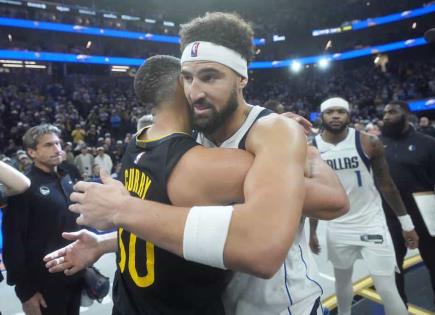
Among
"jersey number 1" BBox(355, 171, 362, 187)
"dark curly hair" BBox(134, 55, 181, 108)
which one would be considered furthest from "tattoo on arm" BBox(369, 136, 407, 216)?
"dark curly hair" BBox(134, 55, 181, 108)

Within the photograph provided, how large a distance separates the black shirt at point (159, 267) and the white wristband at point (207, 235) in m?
0.18

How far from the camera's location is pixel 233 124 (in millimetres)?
1603

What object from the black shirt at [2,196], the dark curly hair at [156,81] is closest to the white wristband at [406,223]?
the dark curly hair at [156,81]

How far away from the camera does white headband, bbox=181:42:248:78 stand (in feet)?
4.94

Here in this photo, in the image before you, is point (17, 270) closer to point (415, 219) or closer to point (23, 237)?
point (23, 237)

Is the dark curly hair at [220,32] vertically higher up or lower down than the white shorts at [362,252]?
higher up

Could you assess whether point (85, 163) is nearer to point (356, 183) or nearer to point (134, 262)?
point (356, 183)

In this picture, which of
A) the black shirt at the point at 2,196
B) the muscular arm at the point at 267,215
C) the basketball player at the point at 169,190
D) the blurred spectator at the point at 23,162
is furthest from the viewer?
the blurred spectator at the point at 23,162

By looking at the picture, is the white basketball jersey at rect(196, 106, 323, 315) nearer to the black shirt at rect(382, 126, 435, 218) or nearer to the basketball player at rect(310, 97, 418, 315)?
the basketball player at rect(310, 97, 418, 315)

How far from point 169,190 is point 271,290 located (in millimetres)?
723

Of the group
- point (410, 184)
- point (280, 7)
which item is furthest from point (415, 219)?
point (280, 7)

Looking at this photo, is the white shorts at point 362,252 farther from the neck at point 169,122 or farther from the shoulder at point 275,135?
the neck at point 169,122

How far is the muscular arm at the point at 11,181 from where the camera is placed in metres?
2.29

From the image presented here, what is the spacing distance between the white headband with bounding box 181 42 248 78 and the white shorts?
2.24m
